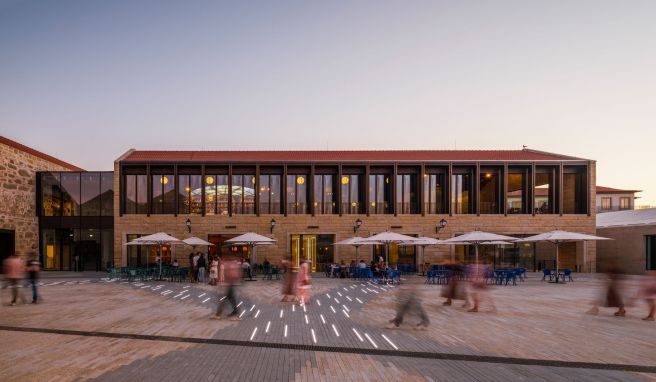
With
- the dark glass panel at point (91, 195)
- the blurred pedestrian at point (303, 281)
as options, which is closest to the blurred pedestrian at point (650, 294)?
the blurred pedestrian at point (303, 281)

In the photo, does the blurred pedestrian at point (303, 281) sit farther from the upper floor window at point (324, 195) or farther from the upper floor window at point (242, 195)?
the upper floor window at point (242, 195)

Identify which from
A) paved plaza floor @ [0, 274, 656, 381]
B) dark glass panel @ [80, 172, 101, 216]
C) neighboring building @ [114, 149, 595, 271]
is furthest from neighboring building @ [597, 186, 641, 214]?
dark glass panel @ [80, 172, 101, 216]

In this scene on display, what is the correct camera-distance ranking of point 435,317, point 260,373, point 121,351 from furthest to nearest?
point 435,317
point 121,351
point 260,373

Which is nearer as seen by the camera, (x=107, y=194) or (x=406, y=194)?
(x=406, y=194)

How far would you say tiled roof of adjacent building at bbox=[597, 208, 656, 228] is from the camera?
32.9m

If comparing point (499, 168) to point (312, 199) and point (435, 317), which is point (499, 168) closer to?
point (312, 199)

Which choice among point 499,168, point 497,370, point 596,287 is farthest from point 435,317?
point 499,168

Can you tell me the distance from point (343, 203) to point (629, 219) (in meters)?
21.4

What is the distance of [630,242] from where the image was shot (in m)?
32.9

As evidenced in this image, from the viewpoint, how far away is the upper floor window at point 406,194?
→ 109 feet

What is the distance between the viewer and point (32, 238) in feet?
109

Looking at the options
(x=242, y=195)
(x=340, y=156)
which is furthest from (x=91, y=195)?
(x=340, y=156)

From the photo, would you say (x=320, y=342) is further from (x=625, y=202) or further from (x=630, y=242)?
(x=625, y=202)

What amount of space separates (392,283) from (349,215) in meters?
9.74
